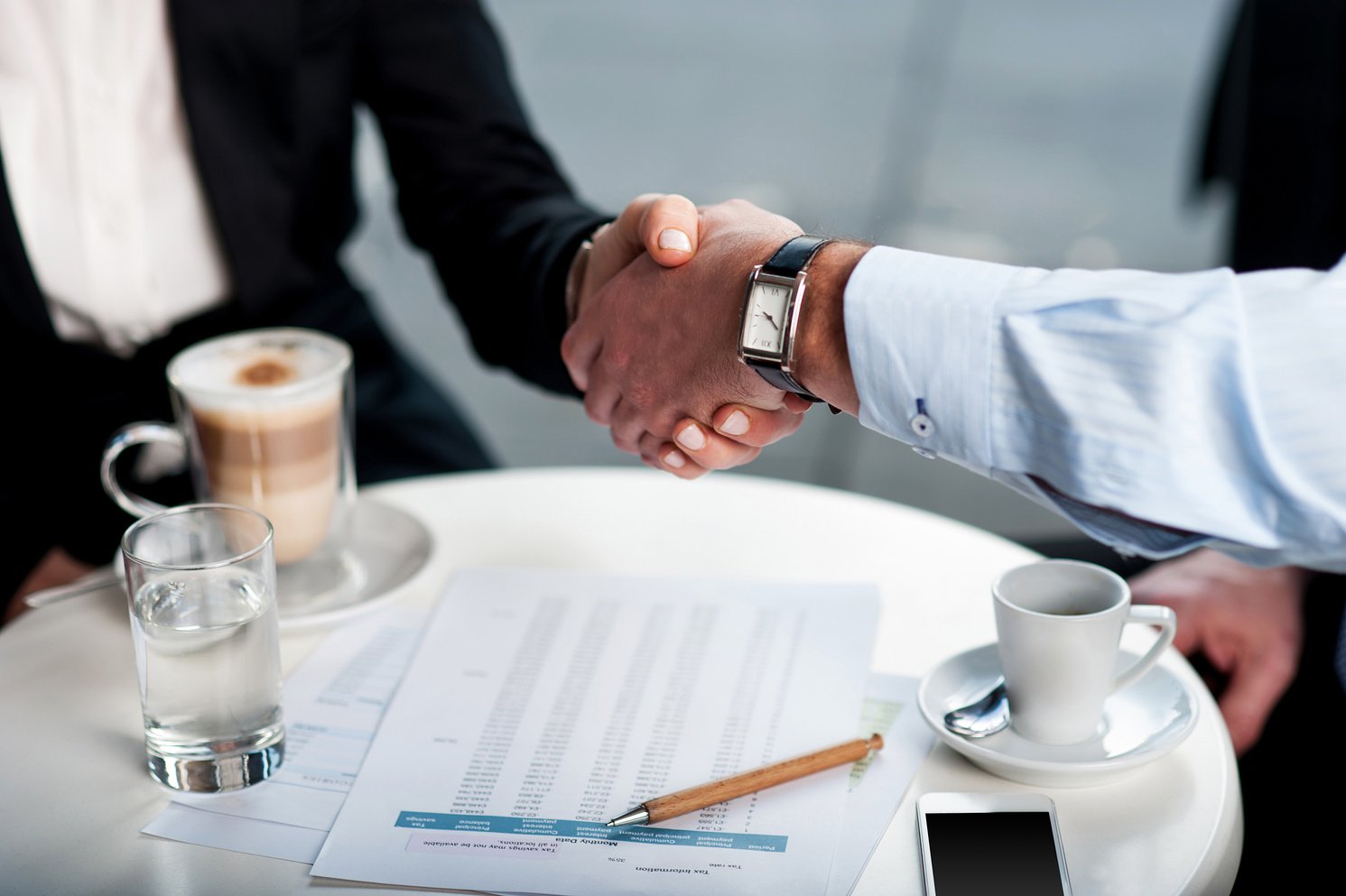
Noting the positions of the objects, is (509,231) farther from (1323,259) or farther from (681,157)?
(681,157)

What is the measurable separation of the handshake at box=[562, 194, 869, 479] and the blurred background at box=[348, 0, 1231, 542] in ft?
4.89

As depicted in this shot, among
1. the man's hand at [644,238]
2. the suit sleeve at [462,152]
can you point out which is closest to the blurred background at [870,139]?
the suit sleeve at [462,152]

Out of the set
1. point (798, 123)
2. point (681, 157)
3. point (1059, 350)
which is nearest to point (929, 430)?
point (1059, 350)

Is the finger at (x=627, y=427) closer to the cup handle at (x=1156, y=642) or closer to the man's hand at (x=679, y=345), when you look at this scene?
the man's hand at (x=679, y=345)

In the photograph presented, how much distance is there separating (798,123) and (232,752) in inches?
148

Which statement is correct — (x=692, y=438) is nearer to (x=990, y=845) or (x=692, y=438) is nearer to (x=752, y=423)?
(x=752, y=423)

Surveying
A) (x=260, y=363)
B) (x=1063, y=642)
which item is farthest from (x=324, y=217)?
(x=1063, y=642)

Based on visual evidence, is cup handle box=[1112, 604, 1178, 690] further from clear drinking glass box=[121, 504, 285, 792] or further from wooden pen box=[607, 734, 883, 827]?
clear drinking glass box=[121, 504, 285, 792]

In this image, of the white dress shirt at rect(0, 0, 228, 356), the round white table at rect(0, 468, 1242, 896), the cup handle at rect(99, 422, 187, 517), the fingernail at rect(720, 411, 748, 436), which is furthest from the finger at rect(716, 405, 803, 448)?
the white dress shirt at rect(0, 0, 228, 356)

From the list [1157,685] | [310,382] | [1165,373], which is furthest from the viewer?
[310,382]

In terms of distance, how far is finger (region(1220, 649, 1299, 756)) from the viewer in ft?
3.52

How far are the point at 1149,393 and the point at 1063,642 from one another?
6.5 inches

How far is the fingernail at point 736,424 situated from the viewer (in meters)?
1.05

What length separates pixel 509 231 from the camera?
1373 millimetres
